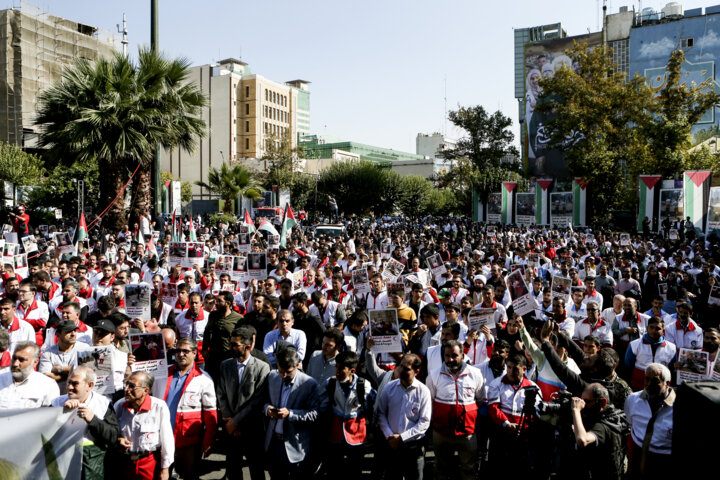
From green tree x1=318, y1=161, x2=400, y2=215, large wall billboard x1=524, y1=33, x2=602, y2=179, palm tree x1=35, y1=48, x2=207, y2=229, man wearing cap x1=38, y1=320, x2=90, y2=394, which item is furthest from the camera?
large wall billboard x1=524, y1=33, x2=602, y2=179

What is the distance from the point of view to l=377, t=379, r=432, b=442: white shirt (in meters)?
4.96

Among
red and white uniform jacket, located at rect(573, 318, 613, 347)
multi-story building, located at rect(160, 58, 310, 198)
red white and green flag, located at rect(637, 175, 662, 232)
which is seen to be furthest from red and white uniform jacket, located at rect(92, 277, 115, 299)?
multi-story building, located at rect(160, 58, 310, 198)

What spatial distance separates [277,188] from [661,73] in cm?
3882

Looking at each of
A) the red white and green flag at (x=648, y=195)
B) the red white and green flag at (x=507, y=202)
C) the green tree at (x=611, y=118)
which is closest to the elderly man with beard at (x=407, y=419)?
the red white and green flag at (x=648, y=195)

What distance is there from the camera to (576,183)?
102ft

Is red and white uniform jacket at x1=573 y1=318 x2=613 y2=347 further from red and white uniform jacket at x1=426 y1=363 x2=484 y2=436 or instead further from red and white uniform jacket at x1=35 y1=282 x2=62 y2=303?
red and white uniform jacket at x1=35 y1=282 x2=62 y2=303

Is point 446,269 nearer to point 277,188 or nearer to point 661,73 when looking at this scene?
point 277,188

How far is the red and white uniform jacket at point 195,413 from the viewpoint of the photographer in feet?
16.1

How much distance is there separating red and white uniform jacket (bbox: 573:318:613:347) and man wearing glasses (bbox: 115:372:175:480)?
5.18 metres

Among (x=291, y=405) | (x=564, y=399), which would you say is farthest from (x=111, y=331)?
(x=564, y=399)

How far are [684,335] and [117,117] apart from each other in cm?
1574

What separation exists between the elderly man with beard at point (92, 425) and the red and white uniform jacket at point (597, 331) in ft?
18.3

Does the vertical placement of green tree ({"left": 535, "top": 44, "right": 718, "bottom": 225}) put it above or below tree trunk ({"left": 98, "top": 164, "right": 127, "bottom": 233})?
above

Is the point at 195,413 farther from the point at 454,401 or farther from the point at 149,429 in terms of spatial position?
Answer: the point at 454,401
